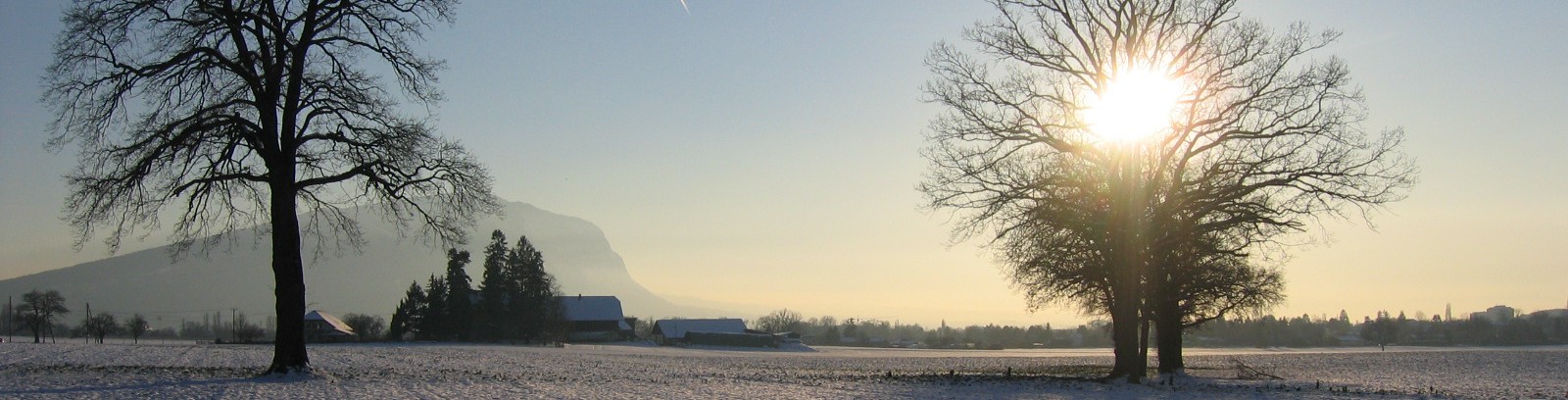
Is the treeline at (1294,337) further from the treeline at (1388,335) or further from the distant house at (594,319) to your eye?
the distant house at (594,319)

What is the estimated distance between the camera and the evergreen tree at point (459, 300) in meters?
89.4

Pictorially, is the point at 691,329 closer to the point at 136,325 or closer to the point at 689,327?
the point at 689,327

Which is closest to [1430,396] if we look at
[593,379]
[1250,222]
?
[1250,222]

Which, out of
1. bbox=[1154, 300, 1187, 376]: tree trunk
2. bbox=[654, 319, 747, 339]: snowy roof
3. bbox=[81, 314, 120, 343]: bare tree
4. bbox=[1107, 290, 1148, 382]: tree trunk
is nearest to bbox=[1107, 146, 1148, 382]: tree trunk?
bbox=[1107, 290, 1148, 382]: tree trunk

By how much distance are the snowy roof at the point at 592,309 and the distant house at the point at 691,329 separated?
632 cm

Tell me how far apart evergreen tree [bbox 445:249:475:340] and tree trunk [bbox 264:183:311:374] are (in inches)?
2690

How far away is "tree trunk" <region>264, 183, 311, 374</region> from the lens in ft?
69.4

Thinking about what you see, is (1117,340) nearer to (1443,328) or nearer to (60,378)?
(60,378)

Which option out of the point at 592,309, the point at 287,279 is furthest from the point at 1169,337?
the point at 592,309

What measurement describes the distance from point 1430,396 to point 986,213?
1019 centimetres

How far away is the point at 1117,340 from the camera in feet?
94.4

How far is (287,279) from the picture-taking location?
2139 centimetres

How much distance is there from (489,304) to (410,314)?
8810 mm

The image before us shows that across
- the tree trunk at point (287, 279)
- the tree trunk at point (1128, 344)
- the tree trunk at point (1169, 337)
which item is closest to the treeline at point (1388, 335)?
the tree trunk at point (1169, 337)
